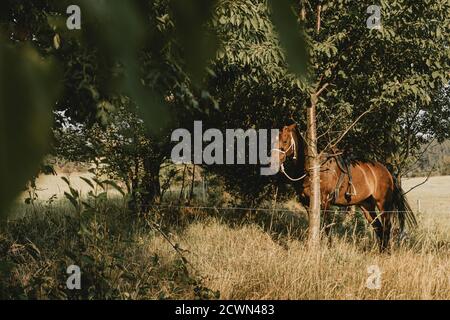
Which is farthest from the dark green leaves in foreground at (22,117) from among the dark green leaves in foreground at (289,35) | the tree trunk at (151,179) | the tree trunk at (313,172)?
the tree trunk at (151,179)

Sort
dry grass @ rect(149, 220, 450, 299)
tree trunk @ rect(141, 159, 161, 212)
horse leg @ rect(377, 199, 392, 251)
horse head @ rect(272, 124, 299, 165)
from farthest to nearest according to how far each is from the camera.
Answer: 1. tree trunk @ rect(141, 159, 161, 212)
2. horse leg @ rect(377, 199, 392, 251)
3. horse head @ rect(272, 124, 299, 165)
4. dry grass @ rect(149, 220, 450, 299)

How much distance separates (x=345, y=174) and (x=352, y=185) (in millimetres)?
220

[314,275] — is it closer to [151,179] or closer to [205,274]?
[205,274]

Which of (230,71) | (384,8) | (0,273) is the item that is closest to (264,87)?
(230,71)

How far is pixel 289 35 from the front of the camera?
36 cm

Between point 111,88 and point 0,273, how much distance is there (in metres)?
3.77

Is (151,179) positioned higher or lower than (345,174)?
lower

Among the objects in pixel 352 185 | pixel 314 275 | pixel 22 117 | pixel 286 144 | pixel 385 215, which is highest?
pixel 286 144

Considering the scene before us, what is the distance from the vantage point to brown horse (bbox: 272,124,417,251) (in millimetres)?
6455

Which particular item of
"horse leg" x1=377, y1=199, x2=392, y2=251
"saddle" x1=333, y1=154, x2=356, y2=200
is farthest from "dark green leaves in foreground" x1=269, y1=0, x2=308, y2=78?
"horse leg" x1=377, y1=199, x2=392, y2=251

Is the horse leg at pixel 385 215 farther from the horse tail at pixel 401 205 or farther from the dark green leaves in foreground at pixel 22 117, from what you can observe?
the dark green leaves in foreground at pixel 22 117

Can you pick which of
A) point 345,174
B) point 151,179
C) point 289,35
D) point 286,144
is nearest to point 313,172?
point 286,144

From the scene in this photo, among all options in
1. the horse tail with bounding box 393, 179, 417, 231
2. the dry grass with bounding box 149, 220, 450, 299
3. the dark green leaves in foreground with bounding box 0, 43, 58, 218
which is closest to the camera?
the dark green leaves in foreground with bounding box 0, 43, 58, 218

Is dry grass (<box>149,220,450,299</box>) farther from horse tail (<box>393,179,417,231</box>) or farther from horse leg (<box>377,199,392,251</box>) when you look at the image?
horse tail (<box>393,179,417,231</box>)
